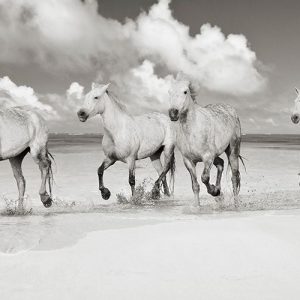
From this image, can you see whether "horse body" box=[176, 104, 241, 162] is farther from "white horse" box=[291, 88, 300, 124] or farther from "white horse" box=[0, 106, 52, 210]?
"white horse" box=[0, 106, 52, 210]

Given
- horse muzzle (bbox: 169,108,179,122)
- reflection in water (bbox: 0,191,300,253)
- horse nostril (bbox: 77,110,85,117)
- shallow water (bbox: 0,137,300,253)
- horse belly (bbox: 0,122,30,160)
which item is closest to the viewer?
reflection in water (bbox: 0,191,300,253)

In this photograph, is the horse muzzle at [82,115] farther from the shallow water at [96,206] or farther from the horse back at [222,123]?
the horse back at [222,123]

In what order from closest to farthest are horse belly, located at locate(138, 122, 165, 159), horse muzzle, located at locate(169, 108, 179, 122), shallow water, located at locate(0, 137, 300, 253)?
shallow water, located at locate(0, 137, 300, 253) → horse muzzle, located at locate(169, 108, 179, 122) → horse belly, located at locate(138, 122, 165, 159)

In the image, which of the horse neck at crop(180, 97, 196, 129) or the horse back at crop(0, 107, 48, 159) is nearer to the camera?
the horse back at crop(0, 107, 48, 159)

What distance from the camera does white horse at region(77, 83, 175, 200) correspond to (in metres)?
9.42

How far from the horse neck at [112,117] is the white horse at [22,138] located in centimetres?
152

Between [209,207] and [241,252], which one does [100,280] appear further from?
[209,207]

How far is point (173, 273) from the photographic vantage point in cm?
375

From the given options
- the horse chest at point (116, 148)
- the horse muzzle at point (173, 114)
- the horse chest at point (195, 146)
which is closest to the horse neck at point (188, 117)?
the horse chest at point (195, 146)

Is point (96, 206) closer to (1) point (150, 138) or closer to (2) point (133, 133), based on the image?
(2) point (133, 133)

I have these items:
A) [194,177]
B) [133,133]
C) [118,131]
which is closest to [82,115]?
[118,131]

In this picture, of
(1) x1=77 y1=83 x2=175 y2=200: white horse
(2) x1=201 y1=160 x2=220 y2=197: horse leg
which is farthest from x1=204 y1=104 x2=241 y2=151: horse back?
(1) x1=77 y1=83 x2=175 y2=200: white horse

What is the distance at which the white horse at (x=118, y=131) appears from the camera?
30.9 feet

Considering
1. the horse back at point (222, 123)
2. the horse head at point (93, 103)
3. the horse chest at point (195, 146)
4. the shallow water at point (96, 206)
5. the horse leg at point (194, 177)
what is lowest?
the shallow water at point (96, 206)
